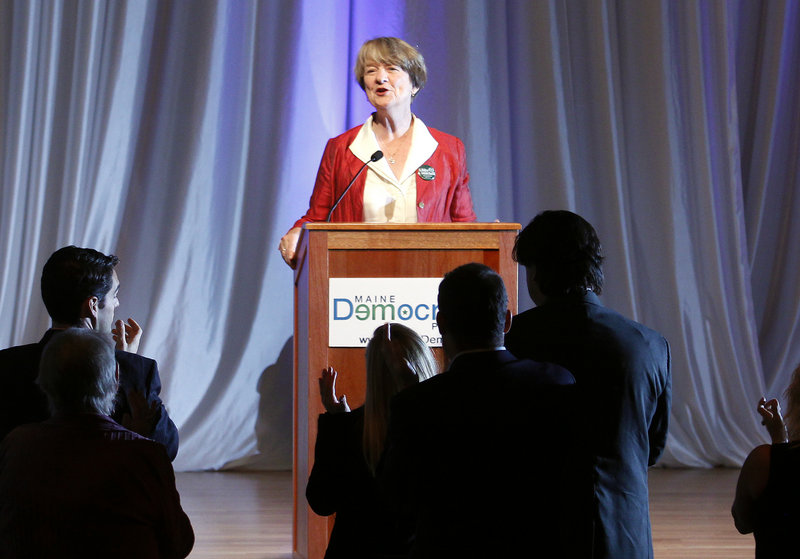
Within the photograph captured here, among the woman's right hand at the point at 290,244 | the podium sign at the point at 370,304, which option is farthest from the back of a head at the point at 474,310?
the woman's right hand at the point at 290,244

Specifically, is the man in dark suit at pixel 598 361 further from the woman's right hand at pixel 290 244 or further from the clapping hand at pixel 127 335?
the woman's right hand at pixel 290 244

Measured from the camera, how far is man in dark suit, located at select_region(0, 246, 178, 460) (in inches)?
79.3

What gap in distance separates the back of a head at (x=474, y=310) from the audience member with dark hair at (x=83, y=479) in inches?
22.5

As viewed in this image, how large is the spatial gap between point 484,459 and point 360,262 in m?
1.31

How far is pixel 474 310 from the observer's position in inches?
61.7

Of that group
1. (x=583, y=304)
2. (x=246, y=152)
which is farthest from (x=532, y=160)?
(x=583, y=304)

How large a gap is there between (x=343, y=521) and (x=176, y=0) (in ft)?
13.9

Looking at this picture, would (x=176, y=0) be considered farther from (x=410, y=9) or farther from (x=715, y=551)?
(x=715, y=551)

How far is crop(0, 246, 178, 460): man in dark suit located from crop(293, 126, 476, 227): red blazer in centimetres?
142

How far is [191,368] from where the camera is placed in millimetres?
5414

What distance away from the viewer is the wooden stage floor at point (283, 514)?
3.33m

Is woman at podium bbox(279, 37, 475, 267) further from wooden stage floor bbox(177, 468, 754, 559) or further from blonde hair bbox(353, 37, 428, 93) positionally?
wooden stage floor bbox(177, 468, 754, 559)

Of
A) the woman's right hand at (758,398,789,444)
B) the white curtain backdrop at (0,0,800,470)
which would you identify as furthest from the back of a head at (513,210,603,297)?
the white curtain backdrop at (0,0,800,470)

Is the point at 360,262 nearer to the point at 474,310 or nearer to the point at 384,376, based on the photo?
the point at 384,376
